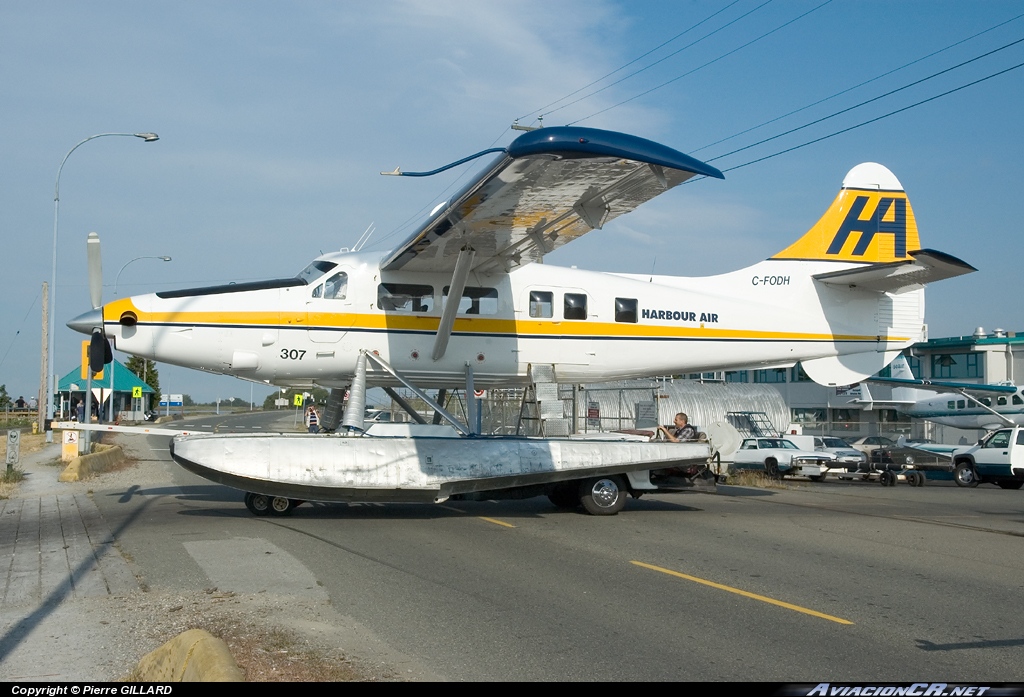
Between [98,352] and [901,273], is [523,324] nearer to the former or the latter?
[98,352]

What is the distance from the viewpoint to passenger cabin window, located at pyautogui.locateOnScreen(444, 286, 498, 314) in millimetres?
14062

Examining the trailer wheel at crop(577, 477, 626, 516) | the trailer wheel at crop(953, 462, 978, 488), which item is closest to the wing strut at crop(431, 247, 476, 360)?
the trailer wheel at crop(577, 477, 626, 516)

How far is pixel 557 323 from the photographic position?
1446 centimetres

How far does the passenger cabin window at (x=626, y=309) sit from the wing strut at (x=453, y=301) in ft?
9.05

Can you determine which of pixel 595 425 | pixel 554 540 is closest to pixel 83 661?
pixel 554 540

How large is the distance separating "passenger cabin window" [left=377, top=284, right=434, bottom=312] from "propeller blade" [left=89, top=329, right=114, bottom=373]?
157 inches

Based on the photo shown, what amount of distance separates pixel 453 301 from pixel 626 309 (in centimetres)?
326

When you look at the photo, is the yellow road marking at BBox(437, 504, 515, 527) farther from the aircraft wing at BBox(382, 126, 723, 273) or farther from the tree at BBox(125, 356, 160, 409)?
the tree at BBox(125, 356, 160, 409)

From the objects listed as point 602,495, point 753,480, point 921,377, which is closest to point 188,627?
point 602,495

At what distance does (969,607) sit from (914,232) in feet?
37.4

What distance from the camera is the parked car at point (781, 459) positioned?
85.6 feet

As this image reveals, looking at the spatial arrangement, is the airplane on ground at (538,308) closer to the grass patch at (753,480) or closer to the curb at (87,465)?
the grass patch at (753,480)

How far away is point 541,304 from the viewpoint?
1445 centimetres

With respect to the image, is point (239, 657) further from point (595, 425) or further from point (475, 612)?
point (595, 425)
